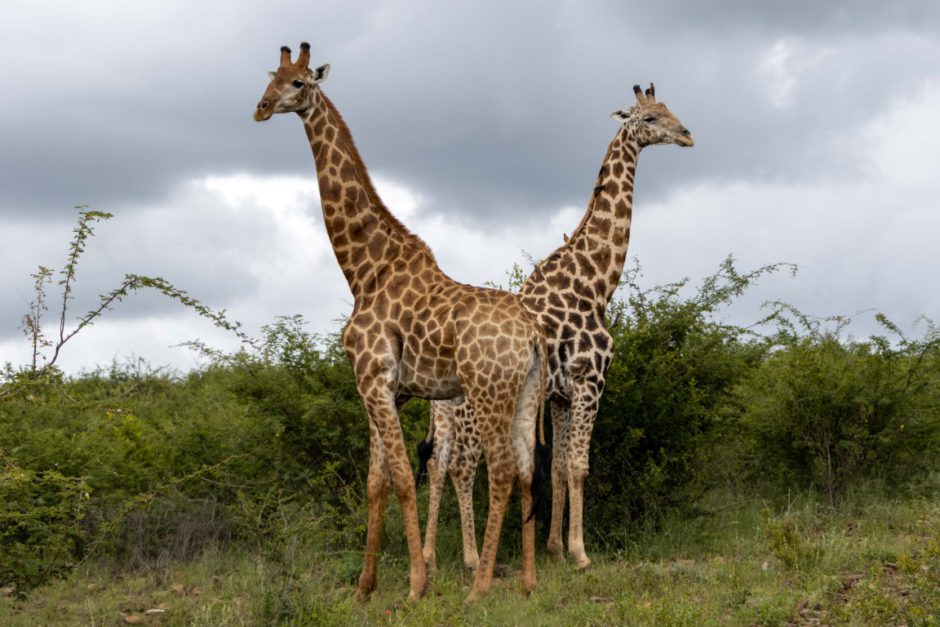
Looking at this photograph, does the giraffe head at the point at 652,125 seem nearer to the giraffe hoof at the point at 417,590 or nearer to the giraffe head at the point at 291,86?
the giraffe head at the point at 291,86

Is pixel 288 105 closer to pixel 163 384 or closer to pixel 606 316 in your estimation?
pixel 606 316

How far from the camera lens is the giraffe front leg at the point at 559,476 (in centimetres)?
1032

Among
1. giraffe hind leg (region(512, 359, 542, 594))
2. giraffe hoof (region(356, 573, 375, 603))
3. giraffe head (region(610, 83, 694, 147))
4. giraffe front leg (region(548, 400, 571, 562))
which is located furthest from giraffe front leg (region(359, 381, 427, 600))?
giraffe head (region(610, 83, 694, 147))

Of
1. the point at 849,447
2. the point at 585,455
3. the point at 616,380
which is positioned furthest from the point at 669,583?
the point at 849,447

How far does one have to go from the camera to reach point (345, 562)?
34.0 ft

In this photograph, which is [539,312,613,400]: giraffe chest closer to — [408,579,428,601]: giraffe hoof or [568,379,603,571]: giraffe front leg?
[568,379,603,571]: giraffe front leg

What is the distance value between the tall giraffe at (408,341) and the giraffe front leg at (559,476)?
135 cm

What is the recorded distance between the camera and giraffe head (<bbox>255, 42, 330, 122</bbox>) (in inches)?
367

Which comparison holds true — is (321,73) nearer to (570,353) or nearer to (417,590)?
(570,353)

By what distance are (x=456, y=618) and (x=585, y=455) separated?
2641 mm

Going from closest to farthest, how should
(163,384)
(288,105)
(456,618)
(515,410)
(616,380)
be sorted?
1. (456,618)
2. (515,410)
3. (288,105)
4. (616,380)
5. (163,384)

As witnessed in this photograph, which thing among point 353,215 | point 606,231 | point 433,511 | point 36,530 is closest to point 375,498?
point 433,511

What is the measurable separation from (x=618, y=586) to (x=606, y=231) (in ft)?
12.6

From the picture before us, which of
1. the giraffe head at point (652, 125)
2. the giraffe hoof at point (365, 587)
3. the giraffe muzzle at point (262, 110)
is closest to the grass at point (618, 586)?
the giraffe hoof at point (365, 587)
